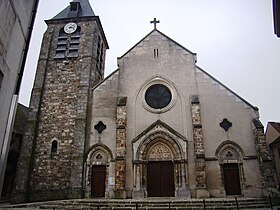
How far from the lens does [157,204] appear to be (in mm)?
11375

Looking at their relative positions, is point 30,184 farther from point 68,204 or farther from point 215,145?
point 215,145

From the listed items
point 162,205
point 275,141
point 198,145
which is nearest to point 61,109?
point 198,145

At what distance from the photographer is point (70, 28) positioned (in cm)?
2003

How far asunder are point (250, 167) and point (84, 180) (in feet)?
33.1

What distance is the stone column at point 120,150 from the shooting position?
549 inches

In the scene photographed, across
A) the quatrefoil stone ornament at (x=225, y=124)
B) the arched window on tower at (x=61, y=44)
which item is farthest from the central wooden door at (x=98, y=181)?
the arched window on tower at (x=61, y=44)

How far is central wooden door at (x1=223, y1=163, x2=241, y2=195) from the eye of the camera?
46.8 feet

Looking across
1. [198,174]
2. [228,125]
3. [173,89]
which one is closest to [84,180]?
[198,174]

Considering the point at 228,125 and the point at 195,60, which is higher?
the point at 195,60

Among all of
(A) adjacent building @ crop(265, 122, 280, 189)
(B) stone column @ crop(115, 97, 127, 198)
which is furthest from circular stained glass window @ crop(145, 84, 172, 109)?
(A) adjacent building @ crop(265, 122, 280, 189)

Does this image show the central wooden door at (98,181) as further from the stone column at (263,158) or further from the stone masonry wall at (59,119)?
the stone column at (263,158)

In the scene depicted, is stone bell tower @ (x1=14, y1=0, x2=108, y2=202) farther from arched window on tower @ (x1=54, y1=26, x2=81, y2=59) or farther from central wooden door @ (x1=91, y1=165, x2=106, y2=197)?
central wooden door @ (x1=91, y1=165, x2=106, y2=197)

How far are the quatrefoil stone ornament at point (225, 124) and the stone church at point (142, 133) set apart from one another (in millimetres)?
60

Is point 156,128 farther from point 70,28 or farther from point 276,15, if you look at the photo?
point 70,28
